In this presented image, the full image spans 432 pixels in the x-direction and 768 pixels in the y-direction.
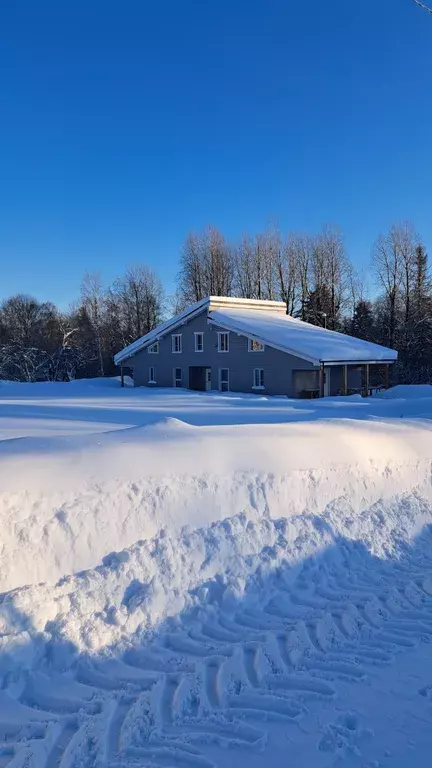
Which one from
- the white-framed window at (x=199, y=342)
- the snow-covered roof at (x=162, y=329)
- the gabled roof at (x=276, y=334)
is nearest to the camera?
the gabled roof at (x=276, y=334)

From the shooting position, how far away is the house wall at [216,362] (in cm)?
2661

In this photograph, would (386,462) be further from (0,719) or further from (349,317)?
(349,317)

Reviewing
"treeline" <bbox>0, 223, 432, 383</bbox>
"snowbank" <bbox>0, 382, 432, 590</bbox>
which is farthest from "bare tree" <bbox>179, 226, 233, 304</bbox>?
"snowbank" <bbox>0, 382, 432, 590</bbox>

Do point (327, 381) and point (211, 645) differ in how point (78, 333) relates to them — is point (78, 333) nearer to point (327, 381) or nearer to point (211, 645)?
point (327, 381)

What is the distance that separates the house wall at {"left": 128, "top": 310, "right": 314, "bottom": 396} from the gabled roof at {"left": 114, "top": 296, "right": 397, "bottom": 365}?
586mm

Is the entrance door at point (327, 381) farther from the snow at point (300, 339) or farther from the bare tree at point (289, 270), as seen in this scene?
the bare tree at point (289, 270)

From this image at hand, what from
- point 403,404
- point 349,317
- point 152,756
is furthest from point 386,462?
point 349,317

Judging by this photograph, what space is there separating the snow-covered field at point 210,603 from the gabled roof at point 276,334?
17250mm

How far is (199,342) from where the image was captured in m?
31.1

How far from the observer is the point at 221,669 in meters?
4.29

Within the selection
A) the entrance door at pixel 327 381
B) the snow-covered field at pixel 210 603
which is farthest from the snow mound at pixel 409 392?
the snow-covered field at pixel 210 603

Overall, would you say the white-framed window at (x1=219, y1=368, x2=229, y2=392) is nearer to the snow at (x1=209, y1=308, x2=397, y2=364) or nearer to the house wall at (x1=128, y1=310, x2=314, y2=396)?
the house wall at (x1=128, y1=310, x2=314, y2=396)

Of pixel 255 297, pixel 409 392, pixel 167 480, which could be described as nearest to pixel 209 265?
pixel 255 297

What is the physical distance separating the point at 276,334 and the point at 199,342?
5.64 metres
